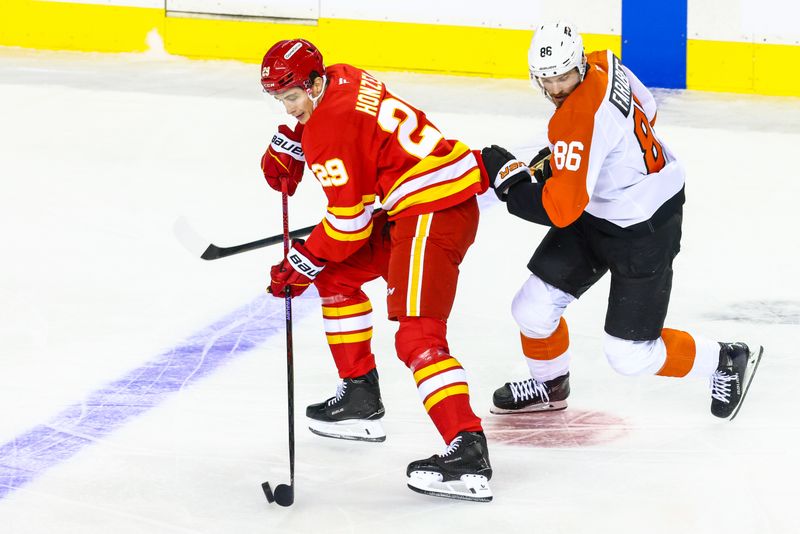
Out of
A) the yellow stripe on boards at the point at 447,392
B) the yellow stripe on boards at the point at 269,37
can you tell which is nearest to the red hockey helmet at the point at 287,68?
the yellow stripe on boards at the point at 447,392

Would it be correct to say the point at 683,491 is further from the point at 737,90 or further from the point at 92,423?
the point at 737,90

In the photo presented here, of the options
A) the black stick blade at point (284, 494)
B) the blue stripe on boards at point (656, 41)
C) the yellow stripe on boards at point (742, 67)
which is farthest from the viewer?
the blue stripe on boards at point (656, 41)

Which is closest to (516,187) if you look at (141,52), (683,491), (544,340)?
(544,340)

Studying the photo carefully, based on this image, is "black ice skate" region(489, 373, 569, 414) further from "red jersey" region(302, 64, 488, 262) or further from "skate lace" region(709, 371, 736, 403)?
"red jersey" region(302, 64, 488, 262)

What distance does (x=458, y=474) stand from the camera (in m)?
2.89

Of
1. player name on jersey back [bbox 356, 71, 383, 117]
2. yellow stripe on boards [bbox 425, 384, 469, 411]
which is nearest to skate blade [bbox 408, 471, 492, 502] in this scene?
yellow stripe on boards [bbox 425, 384, 469, 411]

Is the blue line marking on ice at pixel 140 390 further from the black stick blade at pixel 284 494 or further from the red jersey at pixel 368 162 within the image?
the red jersey at pixel 368 162

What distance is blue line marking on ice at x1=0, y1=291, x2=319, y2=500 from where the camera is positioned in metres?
3.14

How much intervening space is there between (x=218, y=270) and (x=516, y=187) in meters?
1.83

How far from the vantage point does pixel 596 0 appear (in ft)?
24.4

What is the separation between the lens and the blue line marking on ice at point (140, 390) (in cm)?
314

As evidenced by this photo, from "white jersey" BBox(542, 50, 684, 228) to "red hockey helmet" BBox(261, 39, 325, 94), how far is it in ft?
2.03

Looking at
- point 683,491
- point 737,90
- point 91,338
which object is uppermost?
point 737,90

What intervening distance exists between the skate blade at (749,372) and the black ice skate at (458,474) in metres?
0.87
